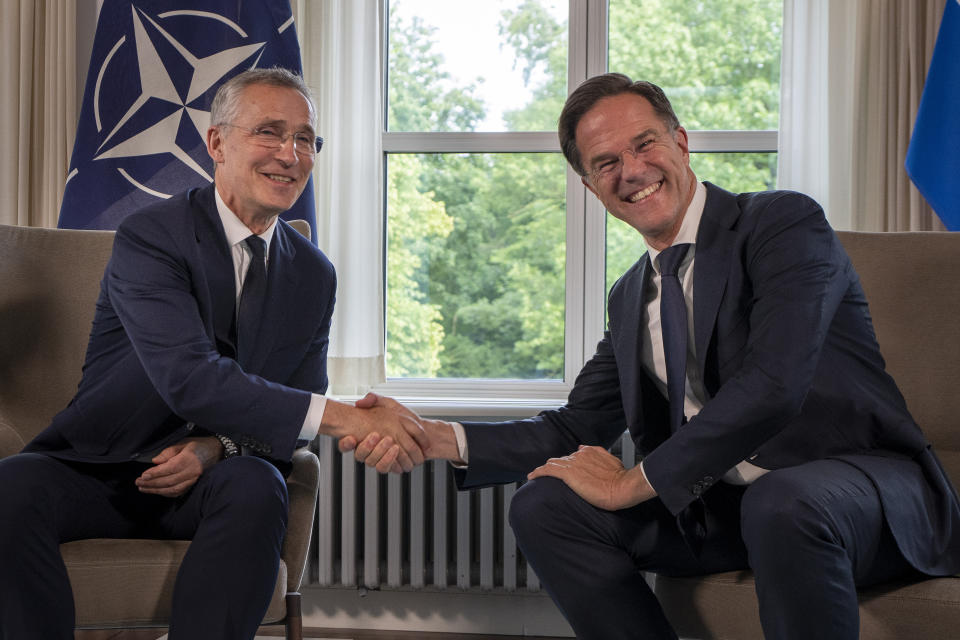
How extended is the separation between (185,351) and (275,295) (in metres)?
0.26

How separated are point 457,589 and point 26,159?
1.94 m

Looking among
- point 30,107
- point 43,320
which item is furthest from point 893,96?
point 30,107

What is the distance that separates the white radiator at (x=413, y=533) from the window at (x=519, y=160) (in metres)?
0.37

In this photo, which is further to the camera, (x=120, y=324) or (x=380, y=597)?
(x=380, y=597)

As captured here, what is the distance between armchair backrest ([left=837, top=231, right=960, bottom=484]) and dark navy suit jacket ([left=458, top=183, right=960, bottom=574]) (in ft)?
1.14

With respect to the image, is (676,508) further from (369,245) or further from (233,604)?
(369,245)

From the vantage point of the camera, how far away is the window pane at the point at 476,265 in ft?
9.31

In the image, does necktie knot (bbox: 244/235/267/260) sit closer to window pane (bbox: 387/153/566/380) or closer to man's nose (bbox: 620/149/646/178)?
man's nose (bbox: 620/149/646/178)

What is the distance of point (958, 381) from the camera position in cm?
176

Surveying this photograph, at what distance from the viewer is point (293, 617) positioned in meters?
1.62

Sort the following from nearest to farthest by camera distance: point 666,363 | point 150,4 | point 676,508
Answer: point 676,508
point 666,363
point 150,4

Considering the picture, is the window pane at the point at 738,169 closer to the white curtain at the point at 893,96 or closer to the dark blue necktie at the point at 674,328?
the white curtain at the point at 893,96

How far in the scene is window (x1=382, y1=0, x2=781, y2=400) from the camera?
109 inches

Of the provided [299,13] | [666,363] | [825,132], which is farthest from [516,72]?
[666,363]
